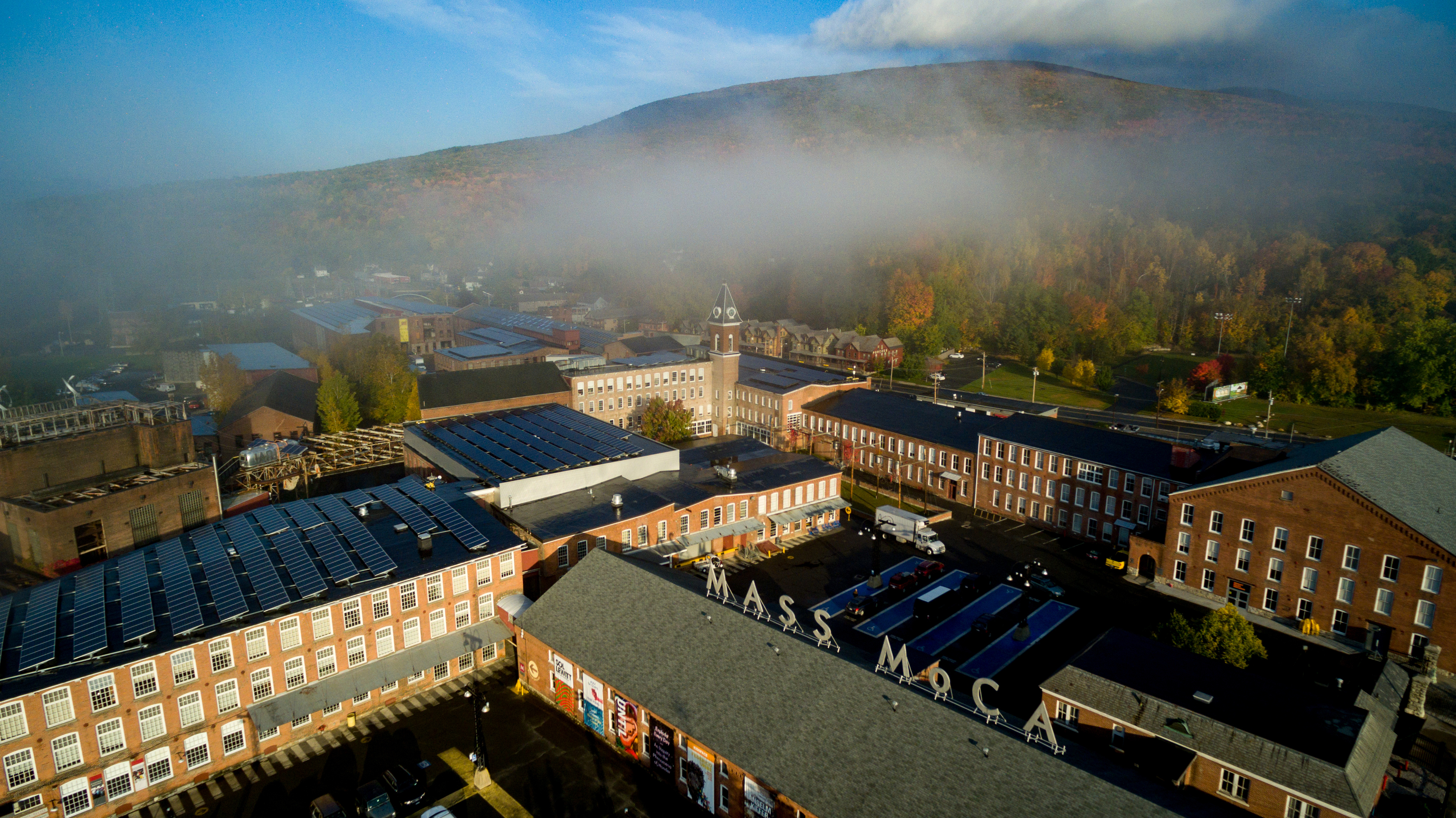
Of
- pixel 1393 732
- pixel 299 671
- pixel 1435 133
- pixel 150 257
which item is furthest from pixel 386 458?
pixel 1435 133

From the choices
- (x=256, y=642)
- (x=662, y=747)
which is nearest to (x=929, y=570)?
(x=662, y=747)

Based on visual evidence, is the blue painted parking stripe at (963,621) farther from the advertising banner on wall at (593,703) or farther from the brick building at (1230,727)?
the advertising banner on wall at (593,703)

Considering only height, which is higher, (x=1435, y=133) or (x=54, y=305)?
(x=1435, y=133)

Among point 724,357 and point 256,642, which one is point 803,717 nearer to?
point 256,642

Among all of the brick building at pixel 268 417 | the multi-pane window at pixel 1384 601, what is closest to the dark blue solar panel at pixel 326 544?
the brick building at pixel 268 417

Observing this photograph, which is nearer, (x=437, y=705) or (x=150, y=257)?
(x=437, y=705)

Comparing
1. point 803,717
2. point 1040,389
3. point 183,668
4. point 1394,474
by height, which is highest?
point 1394,474

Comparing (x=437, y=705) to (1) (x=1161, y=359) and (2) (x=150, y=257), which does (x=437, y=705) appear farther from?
(2) (x=150, y=257)
